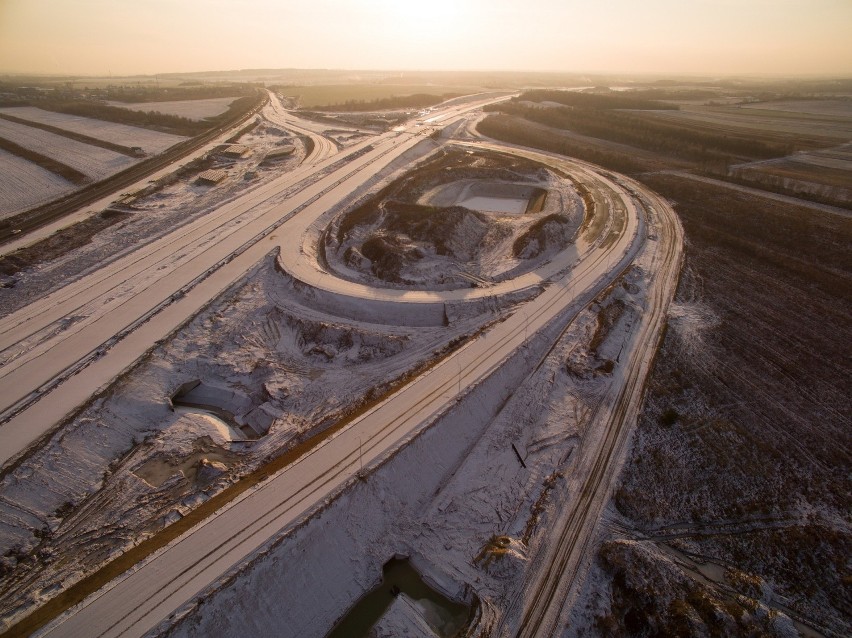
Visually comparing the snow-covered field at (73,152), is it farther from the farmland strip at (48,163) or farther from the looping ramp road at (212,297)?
the looping ramp road at (212,297)

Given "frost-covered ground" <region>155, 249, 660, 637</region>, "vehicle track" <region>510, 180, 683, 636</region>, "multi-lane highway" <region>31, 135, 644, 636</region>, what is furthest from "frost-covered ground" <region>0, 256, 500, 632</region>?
"vehicle track" <region>510, 180, 683, 636</region>

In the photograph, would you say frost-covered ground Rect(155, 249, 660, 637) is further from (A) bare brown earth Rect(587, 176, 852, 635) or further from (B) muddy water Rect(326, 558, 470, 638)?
(A) bare brown earth Rect(587, 176, 852, 635)

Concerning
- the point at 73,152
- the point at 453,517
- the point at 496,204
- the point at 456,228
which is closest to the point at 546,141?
the point at 496,204

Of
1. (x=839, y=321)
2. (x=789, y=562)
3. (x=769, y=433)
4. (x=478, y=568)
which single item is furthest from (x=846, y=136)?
(x=478, y=568)

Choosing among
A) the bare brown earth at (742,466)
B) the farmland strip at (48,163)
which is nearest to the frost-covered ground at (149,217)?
the farmland strip at (48,163)

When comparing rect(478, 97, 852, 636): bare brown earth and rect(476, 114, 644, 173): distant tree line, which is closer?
rect(478, 97, 852, 636): bare brown earth

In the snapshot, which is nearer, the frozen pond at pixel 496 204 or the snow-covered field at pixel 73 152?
the frozen pond at pixel 496 204
